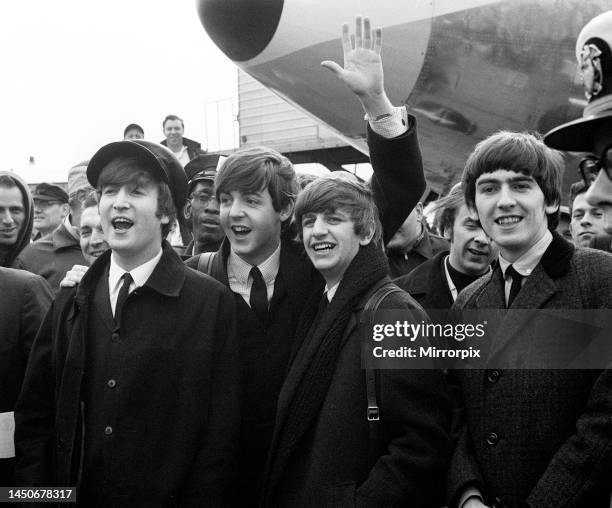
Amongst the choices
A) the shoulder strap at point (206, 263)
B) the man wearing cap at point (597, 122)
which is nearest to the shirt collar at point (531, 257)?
the man wearing cap at point (597, 122)

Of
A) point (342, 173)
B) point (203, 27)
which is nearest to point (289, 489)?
point (342, 173)

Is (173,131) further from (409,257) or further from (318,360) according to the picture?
(318,360)

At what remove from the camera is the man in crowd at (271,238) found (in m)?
2.35

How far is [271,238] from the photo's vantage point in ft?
8.38

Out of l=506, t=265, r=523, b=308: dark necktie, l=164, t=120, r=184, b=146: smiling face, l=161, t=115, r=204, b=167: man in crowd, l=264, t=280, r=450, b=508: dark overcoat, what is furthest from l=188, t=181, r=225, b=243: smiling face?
l=164, t=120, r=184, b=146: smiling face

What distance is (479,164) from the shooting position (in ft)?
7.18

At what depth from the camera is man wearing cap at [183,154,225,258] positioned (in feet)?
11.4

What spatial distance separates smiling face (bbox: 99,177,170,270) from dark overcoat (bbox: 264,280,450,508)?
702 mm

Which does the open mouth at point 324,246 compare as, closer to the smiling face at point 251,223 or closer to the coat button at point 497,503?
the smiling face at point 251,223

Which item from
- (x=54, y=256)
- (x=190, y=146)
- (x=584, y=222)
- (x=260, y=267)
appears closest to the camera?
(x=260, y=267)

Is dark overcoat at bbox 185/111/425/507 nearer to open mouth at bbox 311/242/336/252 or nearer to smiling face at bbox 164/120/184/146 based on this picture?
open mouth at bbox 311/242/336/252

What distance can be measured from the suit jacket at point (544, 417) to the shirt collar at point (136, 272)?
1.14 meters

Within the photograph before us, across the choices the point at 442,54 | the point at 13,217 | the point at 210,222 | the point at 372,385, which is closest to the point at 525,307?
the point at 372,385

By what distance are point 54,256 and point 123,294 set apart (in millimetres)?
2207
